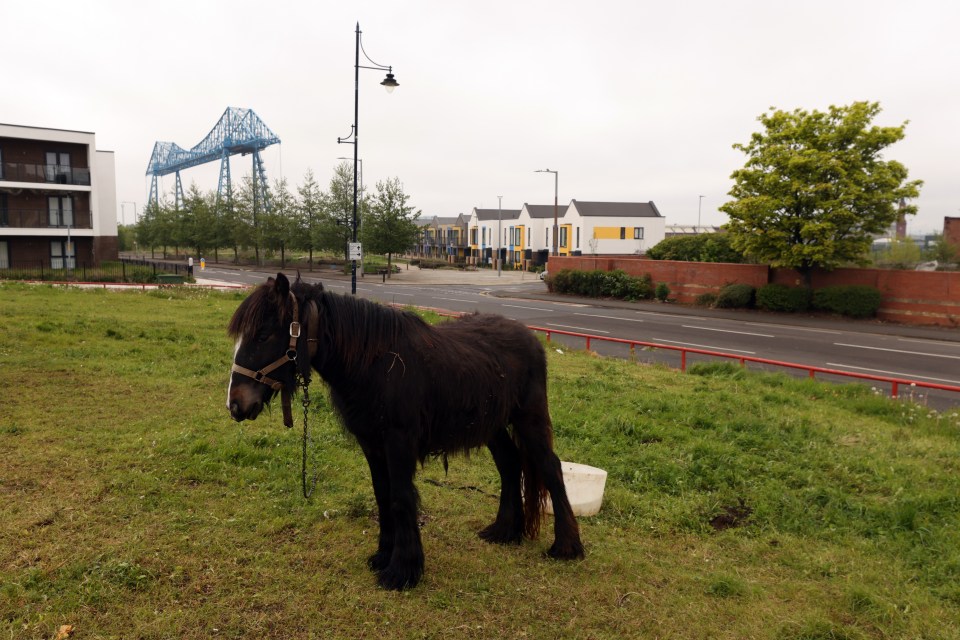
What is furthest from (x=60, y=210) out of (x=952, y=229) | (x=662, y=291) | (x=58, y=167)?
(x=952, y=229)

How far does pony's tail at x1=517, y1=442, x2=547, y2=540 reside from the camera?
16.4 ft

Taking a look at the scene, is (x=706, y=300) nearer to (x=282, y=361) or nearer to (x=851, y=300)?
(x=851, y=300)

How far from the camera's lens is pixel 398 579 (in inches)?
167

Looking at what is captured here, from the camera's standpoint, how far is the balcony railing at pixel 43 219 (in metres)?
37.9

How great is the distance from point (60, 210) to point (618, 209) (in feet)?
181

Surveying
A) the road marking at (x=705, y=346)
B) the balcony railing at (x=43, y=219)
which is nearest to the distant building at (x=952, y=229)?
the road marking at (x=705, y=346)

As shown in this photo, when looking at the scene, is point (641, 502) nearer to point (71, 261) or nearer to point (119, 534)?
point (119, 534)

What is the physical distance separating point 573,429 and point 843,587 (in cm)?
380

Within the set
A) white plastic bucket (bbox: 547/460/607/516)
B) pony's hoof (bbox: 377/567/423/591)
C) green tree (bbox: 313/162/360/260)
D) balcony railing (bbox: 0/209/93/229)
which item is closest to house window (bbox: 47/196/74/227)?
balcony railing (bbox: 0/209/93/229)

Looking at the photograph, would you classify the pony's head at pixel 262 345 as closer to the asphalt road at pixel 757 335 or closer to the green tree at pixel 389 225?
Result: the asphalt road at pixel 757 335

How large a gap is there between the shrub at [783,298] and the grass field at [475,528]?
19.4 metres

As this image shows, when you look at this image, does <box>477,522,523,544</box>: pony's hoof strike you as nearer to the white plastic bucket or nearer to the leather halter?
the white plastic bucket

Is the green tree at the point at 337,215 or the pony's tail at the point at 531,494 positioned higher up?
the green tree at the point at 337,215

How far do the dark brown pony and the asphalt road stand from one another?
342 inches
